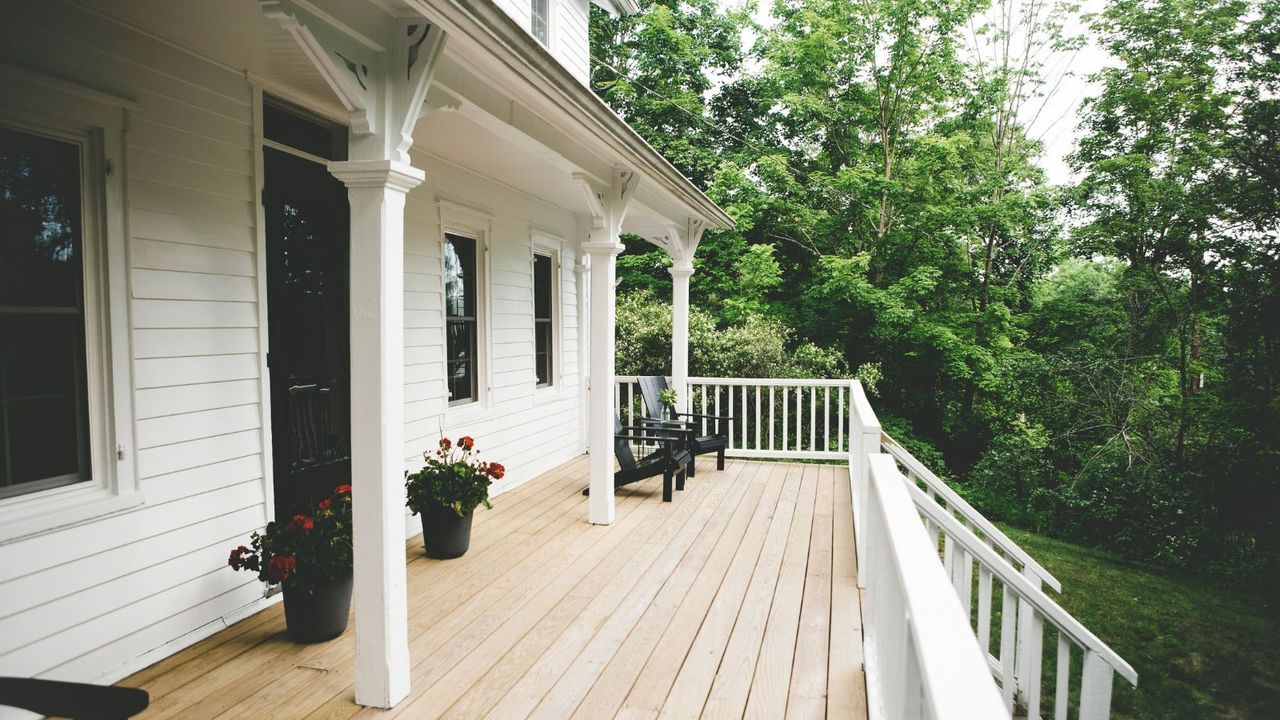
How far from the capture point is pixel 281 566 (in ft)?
9.73

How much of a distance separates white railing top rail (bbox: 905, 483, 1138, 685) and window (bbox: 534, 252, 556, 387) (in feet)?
14.9

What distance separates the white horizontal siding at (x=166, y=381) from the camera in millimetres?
2521

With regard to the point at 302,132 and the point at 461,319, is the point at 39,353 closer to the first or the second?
the point at 302,132

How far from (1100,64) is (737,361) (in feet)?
30.7

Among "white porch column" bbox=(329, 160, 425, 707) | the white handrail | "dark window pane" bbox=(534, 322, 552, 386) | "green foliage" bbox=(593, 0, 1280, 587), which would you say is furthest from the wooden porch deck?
"green foliage" bbox=(593, 0, 1280, 587)

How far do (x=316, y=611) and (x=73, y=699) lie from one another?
5.25 ft

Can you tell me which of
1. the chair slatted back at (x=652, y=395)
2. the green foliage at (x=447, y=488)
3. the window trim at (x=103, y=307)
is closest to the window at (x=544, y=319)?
the chair slatted back at (x=652, y=395)

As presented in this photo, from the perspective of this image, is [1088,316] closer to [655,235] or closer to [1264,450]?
[1264,450]

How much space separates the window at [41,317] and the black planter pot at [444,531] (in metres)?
1.84

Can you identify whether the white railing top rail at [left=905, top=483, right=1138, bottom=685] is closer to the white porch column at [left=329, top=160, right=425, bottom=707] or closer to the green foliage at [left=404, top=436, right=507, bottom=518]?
the white porch column at [left=329, top=160, right=425, bottom=707]

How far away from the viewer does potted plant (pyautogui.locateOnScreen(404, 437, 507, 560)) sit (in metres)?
4.23

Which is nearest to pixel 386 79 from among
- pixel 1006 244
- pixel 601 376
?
pixel 601 376

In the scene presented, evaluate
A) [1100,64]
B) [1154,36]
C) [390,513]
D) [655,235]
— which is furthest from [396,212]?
[1100,64]

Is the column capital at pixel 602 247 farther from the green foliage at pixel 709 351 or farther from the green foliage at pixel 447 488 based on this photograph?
the green foliage at pixel 709 351
